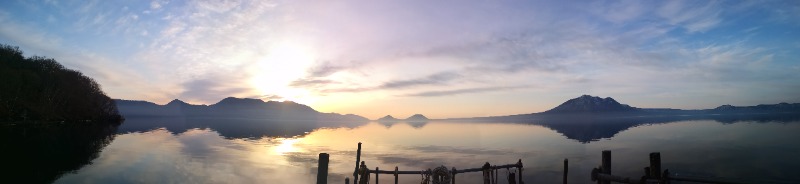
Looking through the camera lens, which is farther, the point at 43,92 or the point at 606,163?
the point at 43,92

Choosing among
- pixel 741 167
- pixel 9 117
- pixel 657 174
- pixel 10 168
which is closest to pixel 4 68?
pixel 9 117

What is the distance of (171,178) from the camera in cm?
3319

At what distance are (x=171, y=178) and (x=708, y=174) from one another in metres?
49.7

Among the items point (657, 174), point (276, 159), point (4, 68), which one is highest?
point (4, 68)

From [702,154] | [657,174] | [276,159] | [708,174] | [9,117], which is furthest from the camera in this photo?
[9,117]

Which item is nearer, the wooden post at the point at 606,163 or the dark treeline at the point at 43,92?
the wooden post at the point at 606,163

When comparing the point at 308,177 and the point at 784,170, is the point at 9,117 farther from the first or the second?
the point at 784,170

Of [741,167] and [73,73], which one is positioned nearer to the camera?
[741,167]

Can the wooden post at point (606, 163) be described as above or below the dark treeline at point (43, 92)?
below

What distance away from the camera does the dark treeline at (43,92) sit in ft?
327

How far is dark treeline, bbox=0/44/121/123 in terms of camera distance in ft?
327

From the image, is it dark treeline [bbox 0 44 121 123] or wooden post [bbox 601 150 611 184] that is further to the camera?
dark treeline [bbox 0 44 121 123]

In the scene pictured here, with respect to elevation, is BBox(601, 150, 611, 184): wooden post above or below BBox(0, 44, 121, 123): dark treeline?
below

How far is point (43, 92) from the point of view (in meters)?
114
